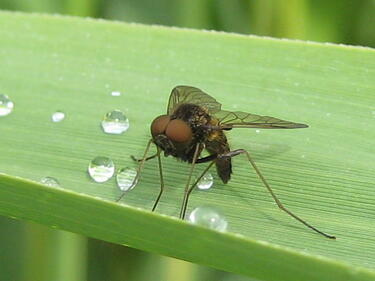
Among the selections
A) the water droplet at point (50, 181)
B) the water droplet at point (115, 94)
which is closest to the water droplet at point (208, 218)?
the water droplet at point (50, 181)

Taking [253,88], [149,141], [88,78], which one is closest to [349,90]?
[253,88]

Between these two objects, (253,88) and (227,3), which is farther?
(227,3)

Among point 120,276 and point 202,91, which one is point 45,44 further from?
point 120,276

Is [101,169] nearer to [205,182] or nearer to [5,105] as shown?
[205,182]

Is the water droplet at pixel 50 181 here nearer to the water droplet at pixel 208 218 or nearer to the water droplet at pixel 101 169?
the water droplet at pixel 101 169

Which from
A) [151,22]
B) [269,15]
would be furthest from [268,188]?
[151,22]
